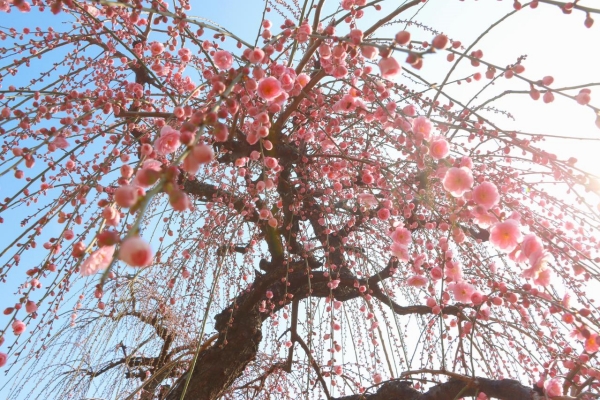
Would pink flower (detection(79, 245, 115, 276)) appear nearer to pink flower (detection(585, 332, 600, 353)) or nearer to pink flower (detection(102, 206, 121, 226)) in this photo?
pink flower (detection(102, 206, 121, 226))

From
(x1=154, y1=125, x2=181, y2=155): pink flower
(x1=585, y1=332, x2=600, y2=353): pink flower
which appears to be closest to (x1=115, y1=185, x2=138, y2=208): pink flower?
(x1=154, y1=125, x2=181, y2=155): pink flower

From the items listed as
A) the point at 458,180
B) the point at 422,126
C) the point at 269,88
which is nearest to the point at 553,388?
the point at 458,180

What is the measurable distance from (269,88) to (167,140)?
310mm

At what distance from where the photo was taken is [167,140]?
1030 millimetres

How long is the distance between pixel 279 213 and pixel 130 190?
2.10 metres

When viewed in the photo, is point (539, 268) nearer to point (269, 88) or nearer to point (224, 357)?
point (269, 88)

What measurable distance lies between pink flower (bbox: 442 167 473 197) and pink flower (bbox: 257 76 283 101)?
540 mm

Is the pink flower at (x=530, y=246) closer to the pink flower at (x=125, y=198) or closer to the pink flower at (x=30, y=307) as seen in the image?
the pink flower at (x=125, y=198)

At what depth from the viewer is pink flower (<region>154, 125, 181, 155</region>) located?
1005 millimetres

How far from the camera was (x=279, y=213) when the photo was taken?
106 inches

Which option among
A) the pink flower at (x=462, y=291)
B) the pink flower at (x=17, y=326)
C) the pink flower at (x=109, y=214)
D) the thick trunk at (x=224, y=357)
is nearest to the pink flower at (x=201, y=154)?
the pink flower at (x=109, y=214)

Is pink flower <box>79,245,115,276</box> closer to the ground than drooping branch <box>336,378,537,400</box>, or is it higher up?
closer to the ground

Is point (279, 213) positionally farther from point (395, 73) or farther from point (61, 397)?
point (61, 397)

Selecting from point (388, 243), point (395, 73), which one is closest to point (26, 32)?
point (395, 73)
